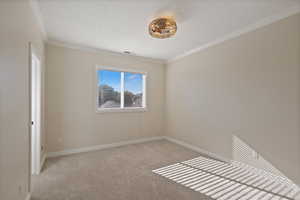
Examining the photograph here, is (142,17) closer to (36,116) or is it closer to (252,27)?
(252,27)

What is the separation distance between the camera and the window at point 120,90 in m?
3.68

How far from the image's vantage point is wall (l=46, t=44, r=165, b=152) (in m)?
3.03

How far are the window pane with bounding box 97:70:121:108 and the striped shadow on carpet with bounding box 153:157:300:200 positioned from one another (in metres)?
2.16

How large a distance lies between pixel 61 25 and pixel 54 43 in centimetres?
83

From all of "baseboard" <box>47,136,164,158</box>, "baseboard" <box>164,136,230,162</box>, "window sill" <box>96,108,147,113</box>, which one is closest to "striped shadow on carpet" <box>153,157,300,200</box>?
"baseboard" <box>164,136,230,162</box>

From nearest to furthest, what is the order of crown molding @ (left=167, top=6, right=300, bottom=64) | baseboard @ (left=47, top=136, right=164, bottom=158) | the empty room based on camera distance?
the empty room, crown molding @ (left=167, top=6, right=300, bottom=64), baseboard @ (left=47, top=136, right=164, bottom=158)

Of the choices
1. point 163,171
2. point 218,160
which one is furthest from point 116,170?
point 218,160

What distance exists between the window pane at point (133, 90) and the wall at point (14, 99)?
8.19 feet

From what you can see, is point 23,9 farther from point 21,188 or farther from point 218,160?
point 218,160

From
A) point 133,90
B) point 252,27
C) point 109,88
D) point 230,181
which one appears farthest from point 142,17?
point 230,181

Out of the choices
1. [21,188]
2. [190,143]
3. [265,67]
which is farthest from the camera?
[190,143]

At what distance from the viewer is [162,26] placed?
2.20 m

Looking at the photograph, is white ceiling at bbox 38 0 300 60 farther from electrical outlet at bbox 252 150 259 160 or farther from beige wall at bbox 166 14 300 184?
electrical outlet at bbox 252 150 259 160

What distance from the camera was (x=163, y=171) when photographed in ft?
8.11
